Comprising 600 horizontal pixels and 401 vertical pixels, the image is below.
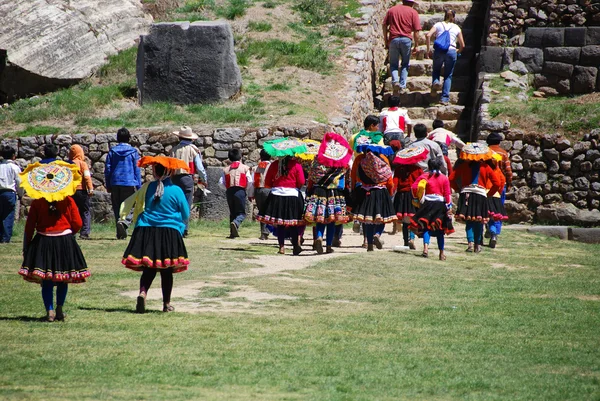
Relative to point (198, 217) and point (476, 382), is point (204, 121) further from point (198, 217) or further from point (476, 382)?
point (476, 382)

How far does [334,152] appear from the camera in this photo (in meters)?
14.6

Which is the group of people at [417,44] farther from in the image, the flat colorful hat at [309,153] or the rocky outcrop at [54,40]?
the flat colorful hat at [309,153]

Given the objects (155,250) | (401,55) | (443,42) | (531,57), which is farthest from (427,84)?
(155,250)

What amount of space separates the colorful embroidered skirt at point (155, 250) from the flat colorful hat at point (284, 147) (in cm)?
423

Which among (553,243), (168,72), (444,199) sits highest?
(168,72)

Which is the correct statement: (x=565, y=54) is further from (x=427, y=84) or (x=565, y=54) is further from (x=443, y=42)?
(x=427, y=84)

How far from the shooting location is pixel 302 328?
962 cm

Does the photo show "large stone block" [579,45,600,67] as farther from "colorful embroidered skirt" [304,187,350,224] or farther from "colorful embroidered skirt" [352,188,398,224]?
"colorful embroidered skirt" [304,187,350,224]

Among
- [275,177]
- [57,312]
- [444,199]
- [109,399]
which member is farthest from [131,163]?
[109,399]

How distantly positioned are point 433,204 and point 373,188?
0.93 metres

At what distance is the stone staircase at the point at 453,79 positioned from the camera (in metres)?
22.5

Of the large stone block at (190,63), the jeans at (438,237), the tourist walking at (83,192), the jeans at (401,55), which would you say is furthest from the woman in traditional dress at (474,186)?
the jeans at (401,55)

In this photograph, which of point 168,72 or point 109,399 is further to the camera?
point 168,72

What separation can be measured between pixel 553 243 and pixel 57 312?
1039 cm
